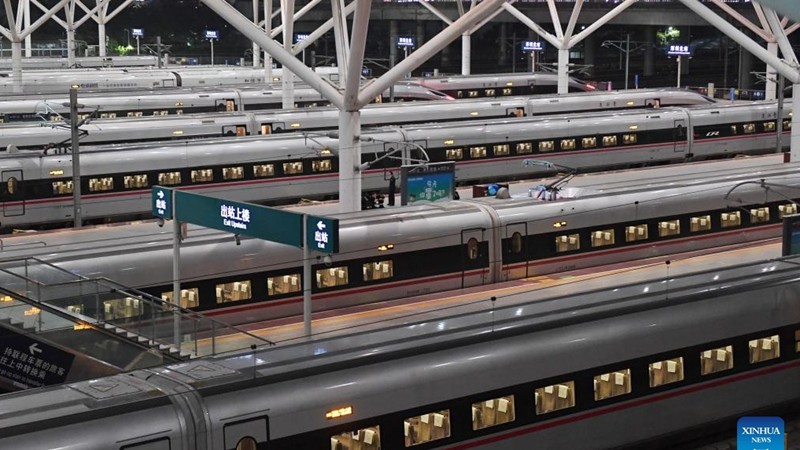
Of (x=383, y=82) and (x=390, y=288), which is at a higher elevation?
(x=383, y=82)

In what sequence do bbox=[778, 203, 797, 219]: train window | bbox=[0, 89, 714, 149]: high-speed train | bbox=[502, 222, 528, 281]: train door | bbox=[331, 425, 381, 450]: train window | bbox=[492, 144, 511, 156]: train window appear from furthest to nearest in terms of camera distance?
bbox=[492, 144, 511, 156]: train window < bbox=[0, 89, 714, 149]: high-speed train < bbox=[778, 203, 797, 219]: train window < bbox=[502, 222, 528, 281]: train door < bbox=[331, 425, 381, 450]: train window

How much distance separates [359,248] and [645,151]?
22733mm

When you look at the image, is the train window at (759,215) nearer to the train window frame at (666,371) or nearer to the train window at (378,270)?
the train window at (378,270)

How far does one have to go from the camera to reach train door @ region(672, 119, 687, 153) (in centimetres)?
4512

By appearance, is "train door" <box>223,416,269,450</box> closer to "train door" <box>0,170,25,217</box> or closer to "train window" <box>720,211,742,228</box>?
"train window" <box>720,211,742,228</box>

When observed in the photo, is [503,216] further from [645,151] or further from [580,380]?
[645,151]

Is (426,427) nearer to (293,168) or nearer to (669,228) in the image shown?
(669,228)

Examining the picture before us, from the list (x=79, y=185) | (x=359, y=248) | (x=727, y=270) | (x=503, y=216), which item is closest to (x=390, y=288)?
(x=359, y=248)

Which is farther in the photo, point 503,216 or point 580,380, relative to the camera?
point 503,216

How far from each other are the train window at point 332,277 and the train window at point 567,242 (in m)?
5.60

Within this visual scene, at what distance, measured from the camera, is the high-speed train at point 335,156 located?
33.0m

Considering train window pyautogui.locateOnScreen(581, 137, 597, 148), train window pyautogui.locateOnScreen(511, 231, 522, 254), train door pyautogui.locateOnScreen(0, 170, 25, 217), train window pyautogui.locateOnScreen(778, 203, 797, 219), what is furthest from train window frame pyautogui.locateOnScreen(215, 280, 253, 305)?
train window pyautogui.locateOnScreen(581, 137, 597, 148)

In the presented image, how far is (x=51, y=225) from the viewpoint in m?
33.4

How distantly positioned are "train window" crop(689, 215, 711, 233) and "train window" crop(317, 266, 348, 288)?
1007 centimetres
